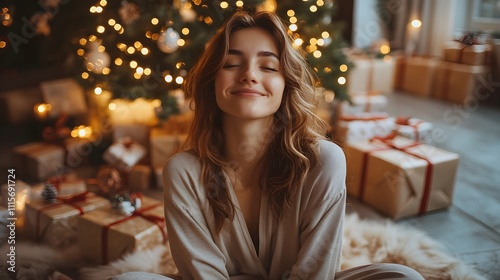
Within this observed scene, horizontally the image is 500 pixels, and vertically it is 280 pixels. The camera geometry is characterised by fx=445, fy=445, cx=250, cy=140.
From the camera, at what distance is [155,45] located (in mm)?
2215

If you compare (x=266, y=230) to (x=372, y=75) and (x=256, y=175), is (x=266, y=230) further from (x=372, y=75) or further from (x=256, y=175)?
(x=372, y=75)

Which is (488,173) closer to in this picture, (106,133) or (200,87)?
(200,87)

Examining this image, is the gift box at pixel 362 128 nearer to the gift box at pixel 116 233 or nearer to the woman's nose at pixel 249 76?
the gift box at pixel 116 233

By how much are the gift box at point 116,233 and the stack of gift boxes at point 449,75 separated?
6.64 feet

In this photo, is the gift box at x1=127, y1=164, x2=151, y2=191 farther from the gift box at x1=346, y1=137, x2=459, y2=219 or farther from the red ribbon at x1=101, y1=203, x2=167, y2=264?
the gift box at x1=346, y1=137, x2=459, y2=219

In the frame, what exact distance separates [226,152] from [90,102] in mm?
1979

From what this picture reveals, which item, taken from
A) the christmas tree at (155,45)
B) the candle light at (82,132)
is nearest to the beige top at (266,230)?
the christmas tree at (155,45)

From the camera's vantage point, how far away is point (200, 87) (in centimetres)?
108

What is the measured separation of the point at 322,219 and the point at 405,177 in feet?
3.16

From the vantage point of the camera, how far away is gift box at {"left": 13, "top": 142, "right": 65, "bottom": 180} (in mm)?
2293

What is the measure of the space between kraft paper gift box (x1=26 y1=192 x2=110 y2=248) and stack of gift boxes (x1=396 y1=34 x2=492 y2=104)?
7.24 ft

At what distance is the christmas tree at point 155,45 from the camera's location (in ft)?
6.85

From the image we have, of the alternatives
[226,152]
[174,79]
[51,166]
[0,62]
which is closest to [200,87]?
[226,152]

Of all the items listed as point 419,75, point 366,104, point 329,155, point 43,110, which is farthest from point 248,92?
point 419,75
